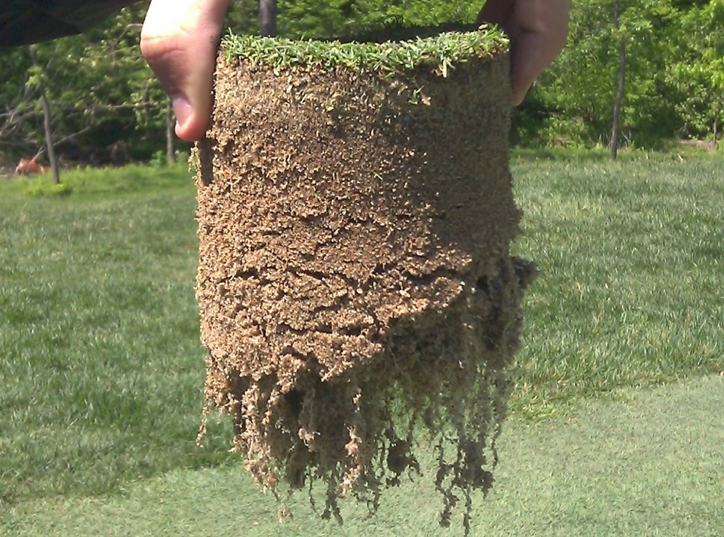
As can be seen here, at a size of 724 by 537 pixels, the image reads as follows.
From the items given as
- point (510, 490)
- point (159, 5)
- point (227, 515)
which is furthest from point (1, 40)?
point (510, 490)

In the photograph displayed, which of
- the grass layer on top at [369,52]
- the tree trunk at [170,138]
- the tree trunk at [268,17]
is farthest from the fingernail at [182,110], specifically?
the tree trunk at [170,138]

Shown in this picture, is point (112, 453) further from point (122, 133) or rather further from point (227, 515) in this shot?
point (122, 133)

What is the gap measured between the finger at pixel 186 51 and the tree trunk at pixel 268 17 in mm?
220

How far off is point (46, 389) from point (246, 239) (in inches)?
135

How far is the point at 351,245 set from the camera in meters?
1.41

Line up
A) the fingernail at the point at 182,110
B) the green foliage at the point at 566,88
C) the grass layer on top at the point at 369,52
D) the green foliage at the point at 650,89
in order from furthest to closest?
the green foliage at the point at 650,89, the green foliage at the point at 566,88, the fingernail at the point at 182,110, the grass layer on top at the point at 369,52

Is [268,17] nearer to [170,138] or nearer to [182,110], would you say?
[182,110]

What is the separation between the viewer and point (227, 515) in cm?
350

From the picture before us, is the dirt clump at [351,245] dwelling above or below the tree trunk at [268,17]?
below

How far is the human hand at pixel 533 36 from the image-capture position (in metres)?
1.58

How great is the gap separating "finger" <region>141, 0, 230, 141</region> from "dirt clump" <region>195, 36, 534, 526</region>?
3 cm

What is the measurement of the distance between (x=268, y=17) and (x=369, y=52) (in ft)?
1.35

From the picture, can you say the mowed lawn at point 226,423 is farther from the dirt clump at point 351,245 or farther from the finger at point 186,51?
the finger at point 186,51

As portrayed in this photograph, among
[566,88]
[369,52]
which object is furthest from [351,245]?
[566,88]
